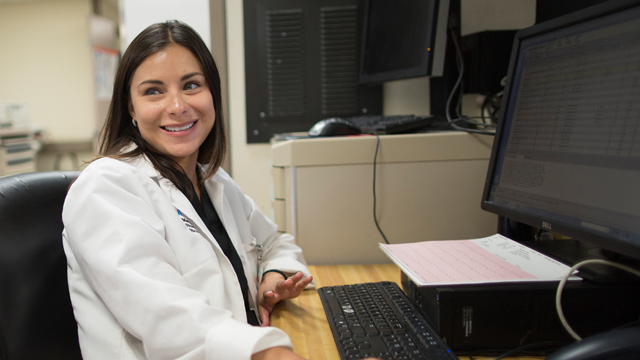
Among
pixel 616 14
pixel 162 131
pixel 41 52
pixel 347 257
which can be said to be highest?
pixel 41 52

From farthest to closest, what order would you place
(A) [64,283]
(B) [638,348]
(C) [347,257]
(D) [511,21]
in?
(D) [511,21]
(C) [347,257]
(A) [64,283]
(B) [638,348]

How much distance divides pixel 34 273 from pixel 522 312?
28.8 inches

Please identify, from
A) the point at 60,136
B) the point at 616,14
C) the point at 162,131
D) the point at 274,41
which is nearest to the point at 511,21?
the point at 274,41

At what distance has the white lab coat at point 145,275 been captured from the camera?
57 centimetres

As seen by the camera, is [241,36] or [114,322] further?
[241,36]

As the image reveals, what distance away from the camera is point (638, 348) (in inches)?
17.7

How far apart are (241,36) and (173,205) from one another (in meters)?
1.08

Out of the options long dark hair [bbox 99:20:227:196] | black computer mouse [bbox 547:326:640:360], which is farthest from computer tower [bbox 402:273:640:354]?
long dark hair [bbox 99:20:227:196]

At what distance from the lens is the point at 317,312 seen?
0.81 meters

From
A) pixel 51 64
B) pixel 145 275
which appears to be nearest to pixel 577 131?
pixel 145 275

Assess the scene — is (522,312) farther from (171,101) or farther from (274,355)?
(171,101)

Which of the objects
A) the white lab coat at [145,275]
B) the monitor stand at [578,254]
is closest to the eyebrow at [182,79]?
the white lab coat at [145,275]

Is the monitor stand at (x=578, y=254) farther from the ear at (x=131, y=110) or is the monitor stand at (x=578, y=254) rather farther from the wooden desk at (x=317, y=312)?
the ear at (x=131, y=110)

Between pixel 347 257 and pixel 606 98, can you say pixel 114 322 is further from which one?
pixel 606 98
